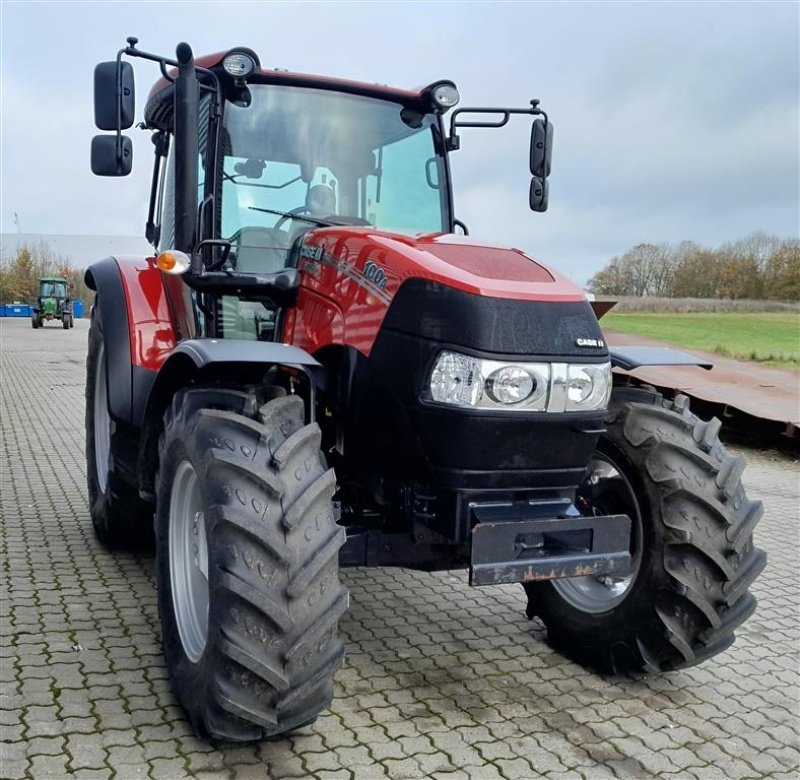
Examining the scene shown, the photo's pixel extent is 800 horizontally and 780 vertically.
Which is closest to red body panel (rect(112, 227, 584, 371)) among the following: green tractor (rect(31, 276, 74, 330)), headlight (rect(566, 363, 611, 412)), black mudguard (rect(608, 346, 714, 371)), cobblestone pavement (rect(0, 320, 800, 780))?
headlight (rect(566, 363, 611, 412))

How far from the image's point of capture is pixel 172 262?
349cm

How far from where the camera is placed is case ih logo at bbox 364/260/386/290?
10.5 feet

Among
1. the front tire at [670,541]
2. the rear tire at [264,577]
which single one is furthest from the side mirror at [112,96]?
the front tire at [670,541]

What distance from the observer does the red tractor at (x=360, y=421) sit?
270 centimetres

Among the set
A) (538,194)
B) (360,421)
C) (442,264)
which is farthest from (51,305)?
(442,264)

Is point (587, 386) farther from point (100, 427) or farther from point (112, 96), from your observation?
point (100, 427)

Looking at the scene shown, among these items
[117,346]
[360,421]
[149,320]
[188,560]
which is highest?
[149,320]

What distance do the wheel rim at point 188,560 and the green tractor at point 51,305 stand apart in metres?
38.4

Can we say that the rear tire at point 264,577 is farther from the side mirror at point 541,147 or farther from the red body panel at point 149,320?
the side mirror at point 541,147

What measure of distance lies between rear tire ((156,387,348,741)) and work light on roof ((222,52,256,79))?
1.67 m

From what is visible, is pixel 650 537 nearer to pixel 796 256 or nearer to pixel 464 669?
pixel 464 669

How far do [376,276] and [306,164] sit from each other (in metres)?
1.01

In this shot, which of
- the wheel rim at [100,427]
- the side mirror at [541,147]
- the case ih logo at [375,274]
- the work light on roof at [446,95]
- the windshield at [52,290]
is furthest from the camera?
the windshield at [52,290]

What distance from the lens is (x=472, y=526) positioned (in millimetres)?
3039
